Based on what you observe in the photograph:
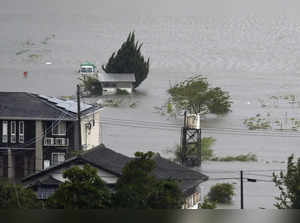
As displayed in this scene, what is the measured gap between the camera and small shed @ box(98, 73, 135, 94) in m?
1.78

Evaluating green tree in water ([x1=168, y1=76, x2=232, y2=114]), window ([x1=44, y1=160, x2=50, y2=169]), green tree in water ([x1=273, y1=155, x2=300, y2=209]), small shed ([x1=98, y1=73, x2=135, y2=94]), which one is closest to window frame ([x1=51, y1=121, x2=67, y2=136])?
window ([x1=44, y1=160, x2=50, y2=169])

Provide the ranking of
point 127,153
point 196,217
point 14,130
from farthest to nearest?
point 127,153, point 14,130, point 196,217

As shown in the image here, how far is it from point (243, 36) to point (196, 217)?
126 centimetres

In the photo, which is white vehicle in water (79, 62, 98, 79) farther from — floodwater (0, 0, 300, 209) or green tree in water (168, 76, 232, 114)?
green tree in water (168, 76, 232, 114)

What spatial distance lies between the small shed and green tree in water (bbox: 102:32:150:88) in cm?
2

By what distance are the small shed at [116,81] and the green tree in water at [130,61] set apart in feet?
0.05

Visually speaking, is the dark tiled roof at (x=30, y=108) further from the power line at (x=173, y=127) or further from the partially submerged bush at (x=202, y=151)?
the partially submerged bush at (x=202, y=151)

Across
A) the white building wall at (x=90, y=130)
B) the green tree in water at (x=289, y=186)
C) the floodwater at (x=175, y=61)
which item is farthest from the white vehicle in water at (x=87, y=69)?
the green tree in water at (x=289, y=186)

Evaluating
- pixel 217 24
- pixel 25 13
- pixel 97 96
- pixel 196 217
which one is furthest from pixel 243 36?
pixel 196 217

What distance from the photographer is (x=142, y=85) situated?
1.84m

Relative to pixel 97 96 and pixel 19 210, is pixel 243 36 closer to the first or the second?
pixel 97 96

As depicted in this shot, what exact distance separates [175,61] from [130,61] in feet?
0.50

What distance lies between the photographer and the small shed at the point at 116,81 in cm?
178

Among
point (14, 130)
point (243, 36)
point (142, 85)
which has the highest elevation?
point (243, 36)
